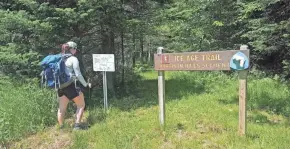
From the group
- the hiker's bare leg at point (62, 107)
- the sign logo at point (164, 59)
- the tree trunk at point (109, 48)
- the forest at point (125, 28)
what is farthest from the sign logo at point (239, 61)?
the tree trunk at point (109, 48)

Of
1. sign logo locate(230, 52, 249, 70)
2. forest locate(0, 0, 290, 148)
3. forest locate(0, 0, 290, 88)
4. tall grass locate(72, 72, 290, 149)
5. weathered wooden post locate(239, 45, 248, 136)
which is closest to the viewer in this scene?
sign logo locate(230, 52, 249, 70)

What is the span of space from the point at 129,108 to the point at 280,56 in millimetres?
5922

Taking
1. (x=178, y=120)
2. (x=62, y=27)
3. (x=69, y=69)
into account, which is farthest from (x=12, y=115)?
(x=178, y=120)

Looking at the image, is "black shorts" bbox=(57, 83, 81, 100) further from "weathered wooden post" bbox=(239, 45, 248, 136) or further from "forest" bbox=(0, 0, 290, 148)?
"weathered wooden post" bbox=(239, 45, 248, 136)

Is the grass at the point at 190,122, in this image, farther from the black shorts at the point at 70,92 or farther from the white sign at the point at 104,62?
the white sign at the point at 104,62

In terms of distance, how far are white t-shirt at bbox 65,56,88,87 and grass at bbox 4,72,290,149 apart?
3.54ft

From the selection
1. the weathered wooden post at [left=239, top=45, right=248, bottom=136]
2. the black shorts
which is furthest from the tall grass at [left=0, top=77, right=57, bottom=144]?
the weathered wooden post at [left=239, top=45, right=248, bottom=136]

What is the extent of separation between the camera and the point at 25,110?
762 cm

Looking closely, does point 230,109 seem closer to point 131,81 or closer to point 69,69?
point 69,69

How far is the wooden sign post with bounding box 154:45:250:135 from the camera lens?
18.7 ft

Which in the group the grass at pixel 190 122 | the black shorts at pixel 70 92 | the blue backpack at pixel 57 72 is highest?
the blue backpack at pixel 57 72

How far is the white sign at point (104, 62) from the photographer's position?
316 inches

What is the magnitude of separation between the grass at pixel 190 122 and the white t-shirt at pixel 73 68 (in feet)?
3.54

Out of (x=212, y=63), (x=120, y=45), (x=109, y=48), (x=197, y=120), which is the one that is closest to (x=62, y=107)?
(x=197, y=120)
